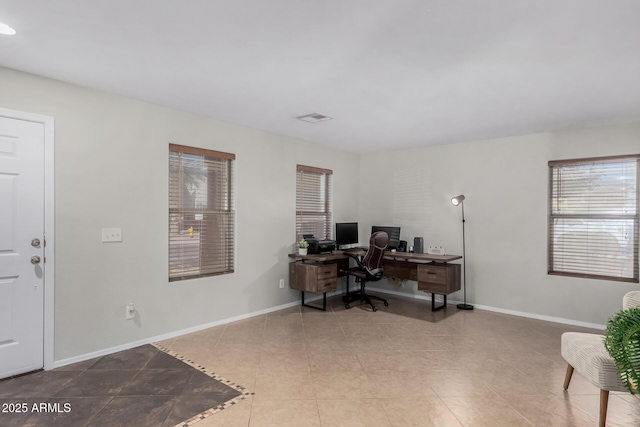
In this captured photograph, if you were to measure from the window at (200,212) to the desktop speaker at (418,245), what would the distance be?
2.78 m

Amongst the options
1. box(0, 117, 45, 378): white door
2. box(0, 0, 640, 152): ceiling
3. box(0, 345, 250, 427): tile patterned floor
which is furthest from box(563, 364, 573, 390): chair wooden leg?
box(0, 117, 45, 378): white door

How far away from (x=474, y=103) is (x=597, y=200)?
2.18 m

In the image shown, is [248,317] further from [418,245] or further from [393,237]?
[418,245]

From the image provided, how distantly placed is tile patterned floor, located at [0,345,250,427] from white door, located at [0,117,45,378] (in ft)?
0.80

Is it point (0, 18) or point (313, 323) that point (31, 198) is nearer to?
point (0, 18)

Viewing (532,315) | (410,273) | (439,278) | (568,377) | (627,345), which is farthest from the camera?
(410,273)

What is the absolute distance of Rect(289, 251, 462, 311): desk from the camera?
4.90 metres

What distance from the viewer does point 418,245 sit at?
563 cm

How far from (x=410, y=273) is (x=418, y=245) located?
0.47 meters

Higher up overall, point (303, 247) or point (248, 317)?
point (303, 247)

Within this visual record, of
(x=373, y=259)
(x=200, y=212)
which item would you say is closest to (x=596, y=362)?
(x=373, y=259)

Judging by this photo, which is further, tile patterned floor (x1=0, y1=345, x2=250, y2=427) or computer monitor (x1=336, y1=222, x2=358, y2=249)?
computer monitor (x1=336, y1=222, x2=358, y2=249)

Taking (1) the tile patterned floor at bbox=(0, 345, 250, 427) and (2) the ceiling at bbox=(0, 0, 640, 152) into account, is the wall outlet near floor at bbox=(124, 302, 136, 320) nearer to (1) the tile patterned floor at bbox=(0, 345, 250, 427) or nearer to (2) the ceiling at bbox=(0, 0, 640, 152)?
(1) the tile patterned floor at bbox=(0, 345, 250, 427)

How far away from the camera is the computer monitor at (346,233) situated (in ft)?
19.0
